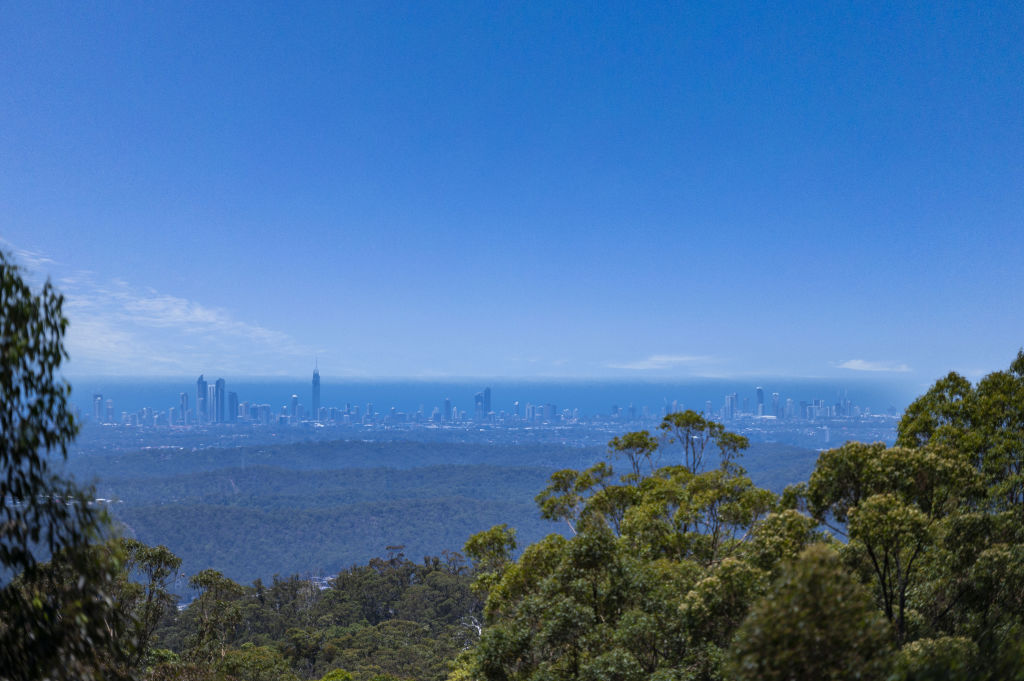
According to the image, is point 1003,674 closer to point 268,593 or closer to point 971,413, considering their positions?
point 971,413

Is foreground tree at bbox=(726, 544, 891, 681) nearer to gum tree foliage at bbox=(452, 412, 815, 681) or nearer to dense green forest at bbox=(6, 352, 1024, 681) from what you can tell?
dense green forest at bbox=(6, 352, 1024, 681)

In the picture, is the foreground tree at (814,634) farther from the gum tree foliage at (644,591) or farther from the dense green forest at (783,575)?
the gum tree foliage at (644,591)

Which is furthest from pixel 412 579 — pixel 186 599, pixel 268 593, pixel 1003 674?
pixel 186 599

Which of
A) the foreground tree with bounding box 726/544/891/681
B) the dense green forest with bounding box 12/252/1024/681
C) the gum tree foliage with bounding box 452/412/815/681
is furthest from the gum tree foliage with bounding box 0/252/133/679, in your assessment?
the gum tree foliage with bounding box 452/412/815/681

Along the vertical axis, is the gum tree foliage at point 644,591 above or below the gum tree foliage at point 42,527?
Answer: below

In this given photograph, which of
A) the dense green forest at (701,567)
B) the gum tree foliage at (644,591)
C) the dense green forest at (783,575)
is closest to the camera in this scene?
the dense green forest at (783,575)

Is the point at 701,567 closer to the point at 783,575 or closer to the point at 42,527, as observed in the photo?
the point at 783,575

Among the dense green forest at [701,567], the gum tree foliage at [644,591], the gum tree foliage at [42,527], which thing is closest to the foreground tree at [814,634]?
the dense green forest at [701,567]

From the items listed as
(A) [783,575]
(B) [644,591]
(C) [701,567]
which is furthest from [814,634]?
(C) [701,567]
